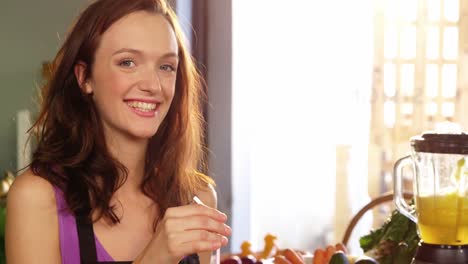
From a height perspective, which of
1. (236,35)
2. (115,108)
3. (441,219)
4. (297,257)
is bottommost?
(297,257)

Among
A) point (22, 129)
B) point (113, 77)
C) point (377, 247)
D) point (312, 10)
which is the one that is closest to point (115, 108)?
point (113, 77)

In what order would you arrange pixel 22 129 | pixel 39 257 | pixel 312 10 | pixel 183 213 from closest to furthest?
pixel 183 213, pixel 39 257, pixel 22 129, pixel 312 10

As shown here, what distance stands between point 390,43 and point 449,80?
43cm

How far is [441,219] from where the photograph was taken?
1.38m

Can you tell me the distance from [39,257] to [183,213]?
44 centimetres

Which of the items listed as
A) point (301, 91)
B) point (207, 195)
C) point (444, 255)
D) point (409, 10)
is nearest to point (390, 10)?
point (409, 10)

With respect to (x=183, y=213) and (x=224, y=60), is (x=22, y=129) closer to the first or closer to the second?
(x=224, y=60)

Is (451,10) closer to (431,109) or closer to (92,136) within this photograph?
(431,109)

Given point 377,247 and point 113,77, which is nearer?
point 113,77

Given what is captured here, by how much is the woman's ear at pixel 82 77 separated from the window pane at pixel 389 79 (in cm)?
296

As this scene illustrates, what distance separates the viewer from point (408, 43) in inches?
183

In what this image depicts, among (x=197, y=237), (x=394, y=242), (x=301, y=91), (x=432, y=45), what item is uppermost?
(x=432, y=45)

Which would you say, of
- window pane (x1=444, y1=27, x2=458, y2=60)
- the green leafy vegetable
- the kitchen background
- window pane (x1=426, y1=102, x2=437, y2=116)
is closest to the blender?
the green leafy vegetable

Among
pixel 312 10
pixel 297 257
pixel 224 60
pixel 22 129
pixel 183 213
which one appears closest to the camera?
pixel 183 213
